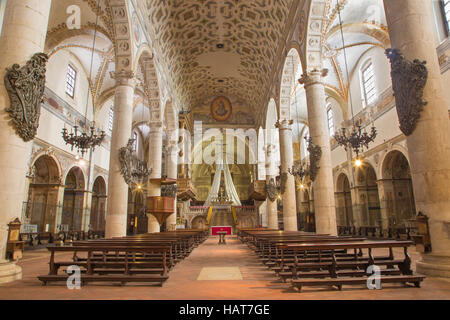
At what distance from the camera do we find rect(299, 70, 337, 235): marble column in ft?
29.4

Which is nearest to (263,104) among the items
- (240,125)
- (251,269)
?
(240,125)

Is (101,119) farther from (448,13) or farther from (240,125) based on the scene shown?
(448,13)

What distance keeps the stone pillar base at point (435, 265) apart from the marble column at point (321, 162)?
4160 millimetres

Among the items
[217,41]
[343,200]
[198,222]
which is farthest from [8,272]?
[198,222]

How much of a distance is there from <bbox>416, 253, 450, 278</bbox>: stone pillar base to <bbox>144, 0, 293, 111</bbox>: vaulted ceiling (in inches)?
429

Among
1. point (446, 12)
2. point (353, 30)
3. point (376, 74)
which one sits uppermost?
point (353, 30)

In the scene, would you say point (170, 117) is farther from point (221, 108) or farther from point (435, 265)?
point (435, 265)

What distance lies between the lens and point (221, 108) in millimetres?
25719

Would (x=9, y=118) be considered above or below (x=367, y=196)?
above

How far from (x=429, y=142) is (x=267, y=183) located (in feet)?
51.5

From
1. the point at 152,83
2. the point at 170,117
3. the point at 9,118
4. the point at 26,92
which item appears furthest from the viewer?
the point at 170,117

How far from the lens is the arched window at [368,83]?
15578 mm

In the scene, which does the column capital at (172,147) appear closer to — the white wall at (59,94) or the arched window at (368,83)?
the white wall at (59,94)

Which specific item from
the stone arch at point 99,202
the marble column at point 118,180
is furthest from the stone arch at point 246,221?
the marble column at point 118,180
